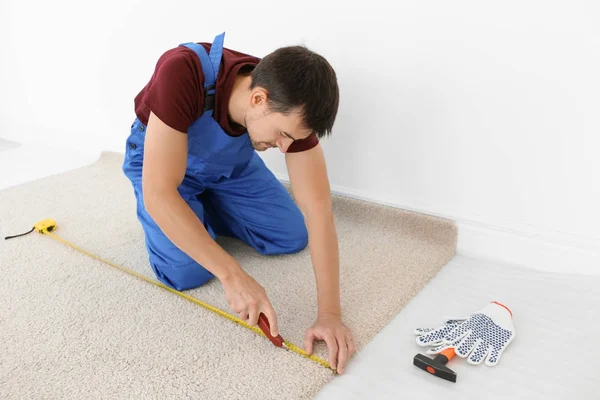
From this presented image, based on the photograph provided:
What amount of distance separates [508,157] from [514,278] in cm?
37

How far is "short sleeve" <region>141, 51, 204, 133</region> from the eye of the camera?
1218mm

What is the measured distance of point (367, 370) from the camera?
1.23 meters

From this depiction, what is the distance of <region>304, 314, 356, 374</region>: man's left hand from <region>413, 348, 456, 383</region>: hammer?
0.52 feet

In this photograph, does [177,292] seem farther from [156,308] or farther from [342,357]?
[342,357]

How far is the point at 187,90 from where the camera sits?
4.12 ft

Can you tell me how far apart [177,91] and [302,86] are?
12.6 inches

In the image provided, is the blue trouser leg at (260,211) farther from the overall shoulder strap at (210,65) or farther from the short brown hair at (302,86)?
the short brown hair at (302,86)

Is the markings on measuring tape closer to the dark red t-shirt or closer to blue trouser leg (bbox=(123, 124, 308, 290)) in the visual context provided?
blue trouser leg (bbox=(123, 124, 308, 290))

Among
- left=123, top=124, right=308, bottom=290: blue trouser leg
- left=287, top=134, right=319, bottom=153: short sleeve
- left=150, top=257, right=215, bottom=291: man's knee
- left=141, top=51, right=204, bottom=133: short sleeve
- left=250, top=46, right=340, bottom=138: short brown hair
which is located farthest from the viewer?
left=123, top=124, right=308, bottom=290: blue trouser leg

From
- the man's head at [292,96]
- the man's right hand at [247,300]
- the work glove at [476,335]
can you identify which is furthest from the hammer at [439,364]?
the man's head at [292,96]

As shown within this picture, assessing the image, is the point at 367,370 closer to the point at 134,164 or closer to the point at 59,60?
the point at 134,164

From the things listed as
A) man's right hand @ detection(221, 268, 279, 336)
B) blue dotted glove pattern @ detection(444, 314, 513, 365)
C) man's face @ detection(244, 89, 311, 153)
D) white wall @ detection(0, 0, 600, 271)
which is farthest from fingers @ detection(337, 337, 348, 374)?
white wall @ detection(0, 0, 600, 271)

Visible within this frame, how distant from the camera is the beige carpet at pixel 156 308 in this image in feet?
3.87

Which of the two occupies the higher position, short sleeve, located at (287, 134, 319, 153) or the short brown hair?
the short brown hair
